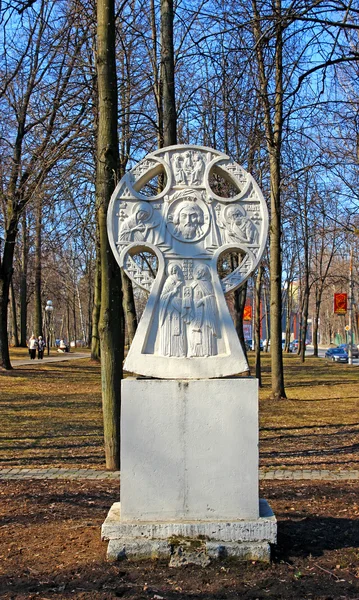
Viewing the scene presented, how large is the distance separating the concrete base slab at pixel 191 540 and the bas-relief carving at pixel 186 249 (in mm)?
1070

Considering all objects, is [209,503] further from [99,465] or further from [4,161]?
[4,161]

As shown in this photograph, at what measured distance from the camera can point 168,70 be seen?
9875mm

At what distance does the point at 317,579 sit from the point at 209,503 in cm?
89

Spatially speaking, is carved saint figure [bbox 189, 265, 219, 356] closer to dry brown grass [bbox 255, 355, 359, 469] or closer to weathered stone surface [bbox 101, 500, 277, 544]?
weathered stone surface [bbox 101, 500, 277, 544]

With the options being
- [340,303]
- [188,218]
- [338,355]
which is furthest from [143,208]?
[338,355]

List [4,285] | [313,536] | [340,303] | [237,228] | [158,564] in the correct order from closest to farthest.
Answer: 1. [158,564]
2. [237,228]
3. [313,536]
4. [4,285]
5. [340,303]

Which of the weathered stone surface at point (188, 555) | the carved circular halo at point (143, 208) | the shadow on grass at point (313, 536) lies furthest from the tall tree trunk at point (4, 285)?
the weathered stone surface at point (188, 555)

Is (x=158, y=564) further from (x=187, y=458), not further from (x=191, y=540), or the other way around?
(x=187, y=458)

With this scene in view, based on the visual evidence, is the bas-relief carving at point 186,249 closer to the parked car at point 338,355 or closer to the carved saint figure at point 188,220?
the carved saint figure at point 188,220

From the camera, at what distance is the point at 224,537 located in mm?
4719

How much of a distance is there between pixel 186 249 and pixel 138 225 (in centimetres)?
41

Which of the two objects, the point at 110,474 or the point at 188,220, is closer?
the point at 188,220

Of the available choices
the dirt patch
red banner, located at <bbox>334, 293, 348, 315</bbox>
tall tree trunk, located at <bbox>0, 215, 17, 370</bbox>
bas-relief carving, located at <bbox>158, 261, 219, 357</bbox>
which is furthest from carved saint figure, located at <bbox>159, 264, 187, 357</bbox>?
red banner, located at <bbox>334, 293, 348, 315</bbox>

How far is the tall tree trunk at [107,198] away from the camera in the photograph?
793cm
